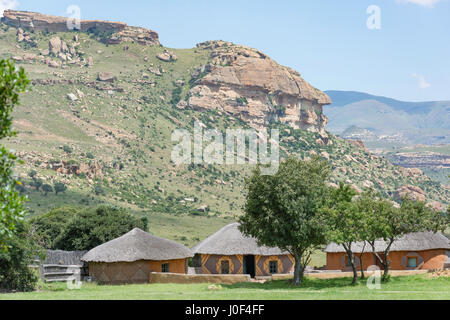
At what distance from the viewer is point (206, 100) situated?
445ft

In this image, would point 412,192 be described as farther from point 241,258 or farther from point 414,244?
point 241,258

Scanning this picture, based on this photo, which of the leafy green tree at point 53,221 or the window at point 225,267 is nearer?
the window at point 225,267

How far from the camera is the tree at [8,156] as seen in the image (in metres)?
11.9

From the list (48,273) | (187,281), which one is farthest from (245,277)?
(48,273)

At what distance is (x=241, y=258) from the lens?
42.9m

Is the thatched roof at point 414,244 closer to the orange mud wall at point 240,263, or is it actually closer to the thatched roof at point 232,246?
the orange mud wall at point 240,263

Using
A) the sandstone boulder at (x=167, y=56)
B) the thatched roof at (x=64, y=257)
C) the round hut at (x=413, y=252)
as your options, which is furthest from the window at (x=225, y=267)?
the sandstone boulder at (x=167, y=56)

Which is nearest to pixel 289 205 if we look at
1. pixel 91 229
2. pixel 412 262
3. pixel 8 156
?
pixel 412 262

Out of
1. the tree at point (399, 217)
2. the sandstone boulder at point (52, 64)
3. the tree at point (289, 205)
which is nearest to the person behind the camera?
the tree at point (289, 205)

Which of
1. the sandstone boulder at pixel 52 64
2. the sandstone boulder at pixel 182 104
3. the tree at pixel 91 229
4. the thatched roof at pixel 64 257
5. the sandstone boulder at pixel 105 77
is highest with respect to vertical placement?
the sandstone boulder at pixel 52 64

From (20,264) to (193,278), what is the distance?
1112 cm

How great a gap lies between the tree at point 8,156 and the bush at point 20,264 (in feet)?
54.6

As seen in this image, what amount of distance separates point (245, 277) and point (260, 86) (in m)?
115

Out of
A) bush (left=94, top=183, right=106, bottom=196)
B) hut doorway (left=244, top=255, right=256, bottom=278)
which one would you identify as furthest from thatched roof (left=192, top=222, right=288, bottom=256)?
bush (left=94, top=183, right=106, bottom=196)
